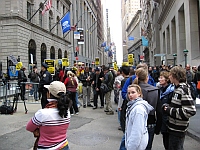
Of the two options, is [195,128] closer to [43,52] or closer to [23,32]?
[23,32]

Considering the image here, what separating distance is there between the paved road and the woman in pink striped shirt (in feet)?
9.65

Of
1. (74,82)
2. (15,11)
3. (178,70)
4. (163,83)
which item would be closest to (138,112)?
(178,70)

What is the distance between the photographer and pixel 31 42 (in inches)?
1123

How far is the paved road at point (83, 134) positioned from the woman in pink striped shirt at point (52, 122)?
9.65 feet

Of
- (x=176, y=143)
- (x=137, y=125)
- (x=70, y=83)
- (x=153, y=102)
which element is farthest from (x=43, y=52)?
(x=137, y=125)

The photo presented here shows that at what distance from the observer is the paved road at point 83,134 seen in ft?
18.6

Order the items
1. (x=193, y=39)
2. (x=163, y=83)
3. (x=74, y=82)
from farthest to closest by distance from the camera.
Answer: (x=193, y=39) < (x=74, y=82) < (x=163, y=83)

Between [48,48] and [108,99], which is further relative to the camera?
[48,48]

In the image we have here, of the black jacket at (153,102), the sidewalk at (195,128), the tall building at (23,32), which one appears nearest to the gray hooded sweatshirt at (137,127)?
the black jacket at (153,102)

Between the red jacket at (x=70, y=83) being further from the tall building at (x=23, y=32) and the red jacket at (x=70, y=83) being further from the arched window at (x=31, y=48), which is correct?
the arched window at (x=31, y=48)

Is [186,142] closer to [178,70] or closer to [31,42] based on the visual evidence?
[178,70]

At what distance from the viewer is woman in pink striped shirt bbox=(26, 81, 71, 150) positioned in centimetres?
266

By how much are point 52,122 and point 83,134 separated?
421cm

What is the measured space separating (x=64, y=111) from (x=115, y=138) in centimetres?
399
